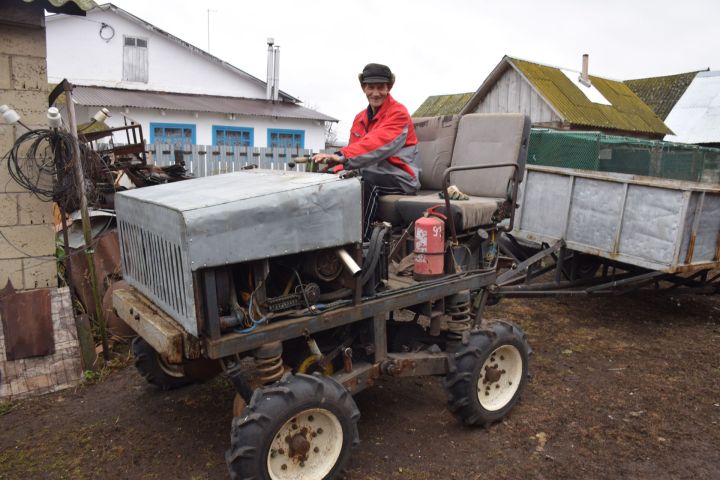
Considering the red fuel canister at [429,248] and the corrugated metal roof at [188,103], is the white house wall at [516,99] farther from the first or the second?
the red fuel canister at [429,248]

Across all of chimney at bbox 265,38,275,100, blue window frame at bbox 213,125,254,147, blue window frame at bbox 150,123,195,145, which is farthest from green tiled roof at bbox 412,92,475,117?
blue window frame at bbox 150,123,195,145

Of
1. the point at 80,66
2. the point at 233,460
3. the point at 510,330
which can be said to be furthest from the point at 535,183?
the point at 80,66

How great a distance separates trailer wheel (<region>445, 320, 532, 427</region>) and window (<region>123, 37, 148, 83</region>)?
19.0 metres

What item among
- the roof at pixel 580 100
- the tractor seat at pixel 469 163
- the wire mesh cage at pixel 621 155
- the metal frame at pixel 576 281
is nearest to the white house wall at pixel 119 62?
the roof at pixel 580 100

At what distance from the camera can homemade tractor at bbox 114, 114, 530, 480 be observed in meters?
2.97

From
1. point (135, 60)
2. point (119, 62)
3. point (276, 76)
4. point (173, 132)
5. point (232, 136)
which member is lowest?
point (232, 136)

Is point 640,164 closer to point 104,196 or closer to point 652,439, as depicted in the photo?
point 652,439

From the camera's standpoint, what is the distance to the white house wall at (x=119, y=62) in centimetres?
1873

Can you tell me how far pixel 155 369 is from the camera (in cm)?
458

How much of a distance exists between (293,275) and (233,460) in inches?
40.4

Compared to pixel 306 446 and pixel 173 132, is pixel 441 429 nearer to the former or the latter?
pixel 306 446

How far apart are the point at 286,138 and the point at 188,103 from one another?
12.2 feet

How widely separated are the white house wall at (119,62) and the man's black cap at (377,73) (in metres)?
17.3

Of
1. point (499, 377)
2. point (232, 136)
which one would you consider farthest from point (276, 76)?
point (499, 377)
